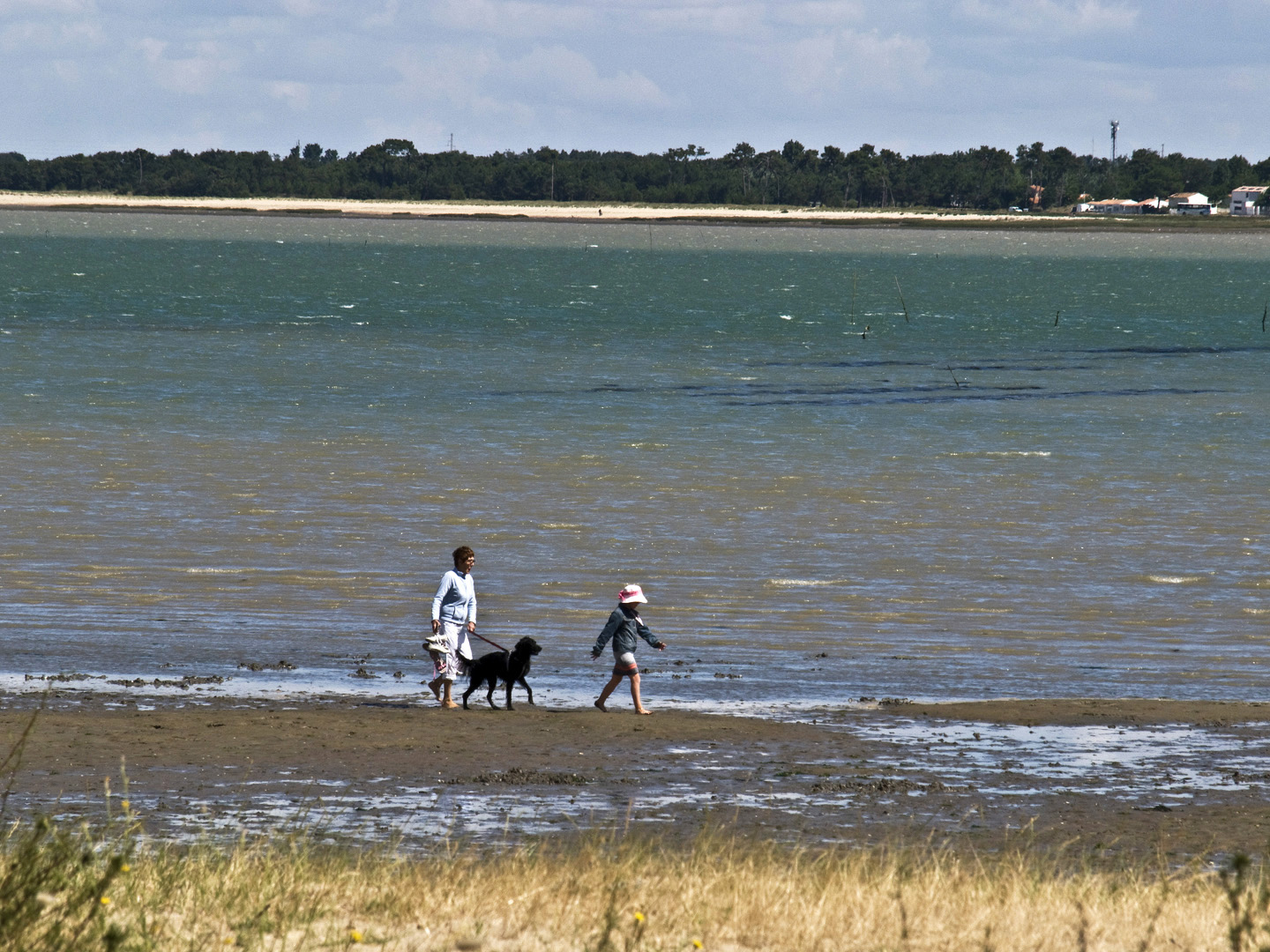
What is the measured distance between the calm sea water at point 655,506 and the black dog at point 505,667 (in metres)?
0.82

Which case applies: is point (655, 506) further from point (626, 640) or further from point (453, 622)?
point (626, 640)

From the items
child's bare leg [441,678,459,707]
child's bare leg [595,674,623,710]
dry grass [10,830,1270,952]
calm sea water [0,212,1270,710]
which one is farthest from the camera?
calm sea water [0,212,1270,710]

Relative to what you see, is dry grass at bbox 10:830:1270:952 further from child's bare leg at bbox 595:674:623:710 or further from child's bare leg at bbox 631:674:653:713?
child's bare leg at bbox 595:674:623:710

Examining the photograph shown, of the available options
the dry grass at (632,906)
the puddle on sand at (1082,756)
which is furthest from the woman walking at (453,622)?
the dry grass at (632,906)

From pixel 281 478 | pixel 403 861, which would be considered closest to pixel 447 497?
pixel 281 478

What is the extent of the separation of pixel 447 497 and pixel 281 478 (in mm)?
3288

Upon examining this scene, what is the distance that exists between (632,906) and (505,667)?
234 inches

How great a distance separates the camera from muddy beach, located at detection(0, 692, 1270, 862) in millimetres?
9703

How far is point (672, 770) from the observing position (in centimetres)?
1112

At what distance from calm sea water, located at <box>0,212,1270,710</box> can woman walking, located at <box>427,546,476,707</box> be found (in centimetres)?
69

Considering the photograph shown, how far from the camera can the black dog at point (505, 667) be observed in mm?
12977

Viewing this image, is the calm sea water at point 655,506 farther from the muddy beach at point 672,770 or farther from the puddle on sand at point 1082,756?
the puddle on sand at point 1082,756

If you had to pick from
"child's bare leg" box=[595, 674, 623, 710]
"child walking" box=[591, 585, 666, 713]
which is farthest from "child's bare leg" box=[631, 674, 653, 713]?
"child's bare leg" box=[595, 674, 623, 710]

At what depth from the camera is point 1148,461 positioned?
31391 millimetres
